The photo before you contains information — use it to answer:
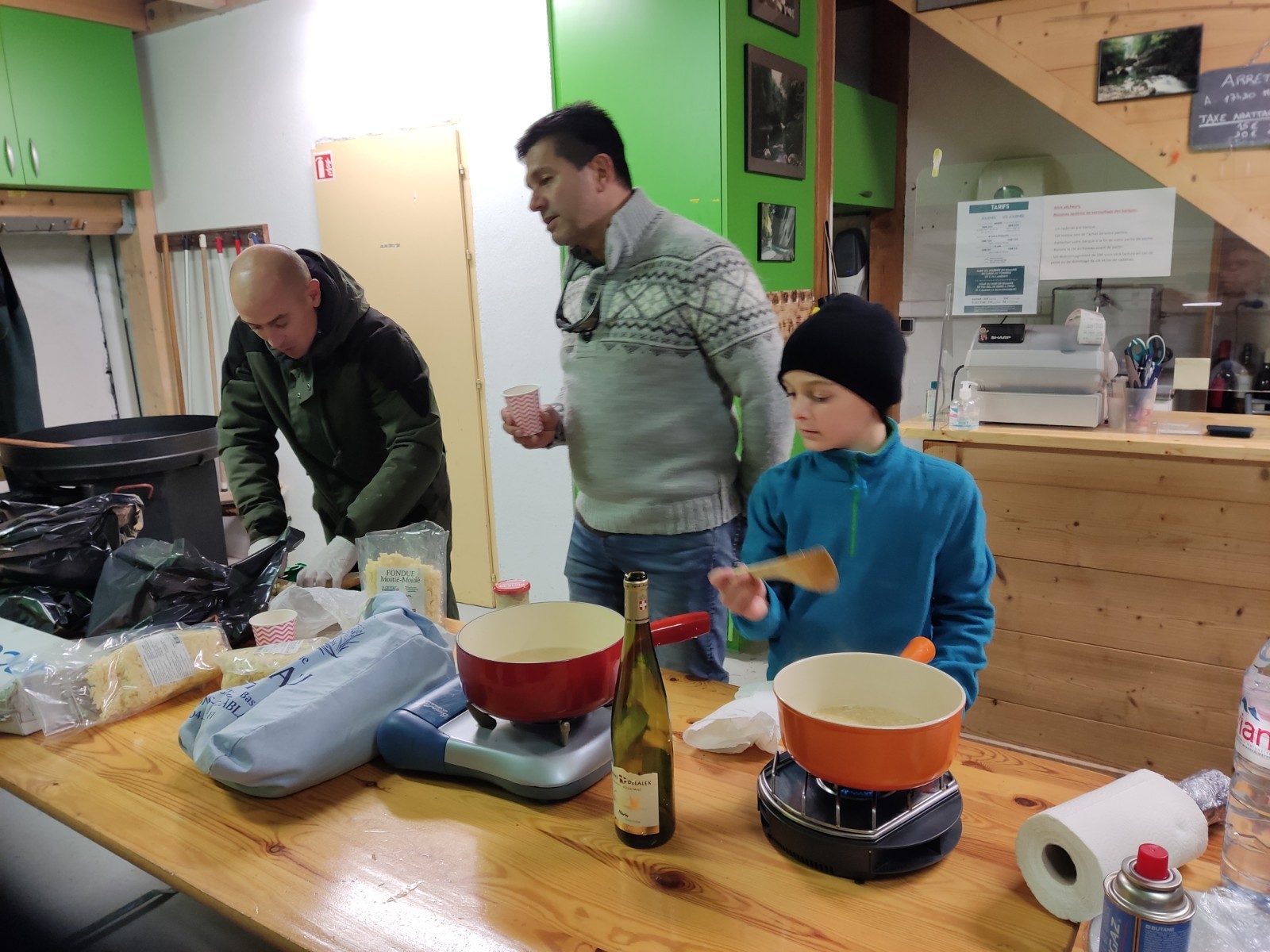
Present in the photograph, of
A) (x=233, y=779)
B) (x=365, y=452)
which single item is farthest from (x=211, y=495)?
(x=233, y=779)

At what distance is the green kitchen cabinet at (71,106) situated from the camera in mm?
3617

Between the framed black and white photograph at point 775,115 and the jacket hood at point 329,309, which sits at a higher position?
the framed black and white photograph at point 775,115

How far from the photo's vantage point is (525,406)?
161cm

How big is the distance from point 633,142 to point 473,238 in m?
0.85

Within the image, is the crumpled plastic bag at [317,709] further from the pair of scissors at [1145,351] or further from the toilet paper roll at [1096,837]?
the pair of scissors at [1145,351]

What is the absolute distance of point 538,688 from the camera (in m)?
0.95

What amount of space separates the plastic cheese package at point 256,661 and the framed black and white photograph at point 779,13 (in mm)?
2413

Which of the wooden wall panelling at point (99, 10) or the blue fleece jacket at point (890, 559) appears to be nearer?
the blue fleece jacket at point (890, 559)

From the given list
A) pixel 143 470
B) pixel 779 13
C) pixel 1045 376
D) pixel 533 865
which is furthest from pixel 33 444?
pixel 779 13

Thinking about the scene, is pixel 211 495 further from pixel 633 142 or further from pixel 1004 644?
pixel 1004 644

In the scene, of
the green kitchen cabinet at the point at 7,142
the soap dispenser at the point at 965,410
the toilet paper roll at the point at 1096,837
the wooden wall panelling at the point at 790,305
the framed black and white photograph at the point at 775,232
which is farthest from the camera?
the green kitchen cabinet at the point at 7,142

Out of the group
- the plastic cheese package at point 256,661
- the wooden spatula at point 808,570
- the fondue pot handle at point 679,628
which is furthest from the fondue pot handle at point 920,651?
the plastic cheese package at point 256,661

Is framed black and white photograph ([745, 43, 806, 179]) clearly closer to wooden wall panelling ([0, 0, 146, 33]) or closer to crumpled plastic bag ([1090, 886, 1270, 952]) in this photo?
crumpled plastic bag ([1090, 886, 1270, 952])

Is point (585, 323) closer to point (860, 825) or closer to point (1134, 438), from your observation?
point (860, 825)
